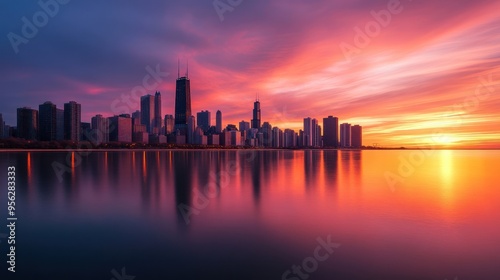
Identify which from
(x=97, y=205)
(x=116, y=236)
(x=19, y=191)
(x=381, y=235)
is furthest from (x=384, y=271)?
(x=19, y=191)

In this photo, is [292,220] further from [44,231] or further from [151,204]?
[44,231]

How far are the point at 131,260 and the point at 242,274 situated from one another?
16.0ft

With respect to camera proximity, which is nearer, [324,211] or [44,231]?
[44,231]

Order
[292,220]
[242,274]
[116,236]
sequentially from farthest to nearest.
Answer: [292,220] < [116,236] < [242,274]

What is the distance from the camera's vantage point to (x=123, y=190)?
28344 mm

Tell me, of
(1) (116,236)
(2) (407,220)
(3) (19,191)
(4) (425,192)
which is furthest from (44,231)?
(4) (425,192)

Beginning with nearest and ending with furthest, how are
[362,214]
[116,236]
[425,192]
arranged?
[116,236] < [362,214] < [425,192]

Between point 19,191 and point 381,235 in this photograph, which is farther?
point 19,191

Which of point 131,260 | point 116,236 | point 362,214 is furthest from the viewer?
point 362,214

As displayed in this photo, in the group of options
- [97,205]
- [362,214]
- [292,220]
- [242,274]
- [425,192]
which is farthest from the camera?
[425,192]

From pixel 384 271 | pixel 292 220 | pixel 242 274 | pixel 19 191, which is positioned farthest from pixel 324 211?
pixel 19 191

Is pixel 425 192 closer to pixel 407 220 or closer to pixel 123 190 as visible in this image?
pixel 407 220

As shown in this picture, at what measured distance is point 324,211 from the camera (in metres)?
20.4

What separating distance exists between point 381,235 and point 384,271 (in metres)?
4.61
